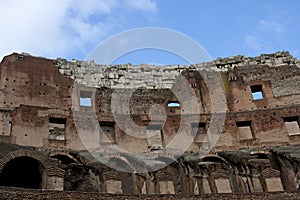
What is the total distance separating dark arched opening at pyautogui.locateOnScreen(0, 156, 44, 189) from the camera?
1759 centimetres

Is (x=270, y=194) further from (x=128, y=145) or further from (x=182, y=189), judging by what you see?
(x=128, y=145)

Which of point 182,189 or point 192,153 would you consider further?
point 192,153

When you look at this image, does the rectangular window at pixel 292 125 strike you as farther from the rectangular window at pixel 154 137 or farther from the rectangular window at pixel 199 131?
the rectangular window at pixel 154 137

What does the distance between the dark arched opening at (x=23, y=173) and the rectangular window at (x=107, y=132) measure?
20.7 ft

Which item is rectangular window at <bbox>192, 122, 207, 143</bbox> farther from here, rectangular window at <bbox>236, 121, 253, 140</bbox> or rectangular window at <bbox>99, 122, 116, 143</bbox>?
rectangular window at <bbox>99, 122, 116, 143</bbox>

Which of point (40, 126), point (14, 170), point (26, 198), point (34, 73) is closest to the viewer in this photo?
point (26, 198)

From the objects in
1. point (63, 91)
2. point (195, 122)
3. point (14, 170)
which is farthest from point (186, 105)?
point (14, 170)

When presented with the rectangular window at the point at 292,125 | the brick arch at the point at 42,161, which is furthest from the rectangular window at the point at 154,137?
the brick arch at the point at 42,161

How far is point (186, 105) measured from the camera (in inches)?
1130

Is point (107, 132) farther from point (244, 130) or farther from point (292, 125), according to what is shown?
point (292, 125)

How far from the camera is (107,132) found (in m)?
25.1

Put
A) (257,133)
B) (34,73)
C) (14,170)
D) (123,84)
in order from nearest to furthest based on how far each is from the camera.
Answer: (14,170)
(257,133)
(34,73)
(123,84)

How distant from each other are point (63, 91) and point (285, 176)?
1521cm

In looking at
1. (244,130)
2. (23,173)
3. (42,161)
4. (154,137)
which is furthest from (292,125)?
(23,173)
